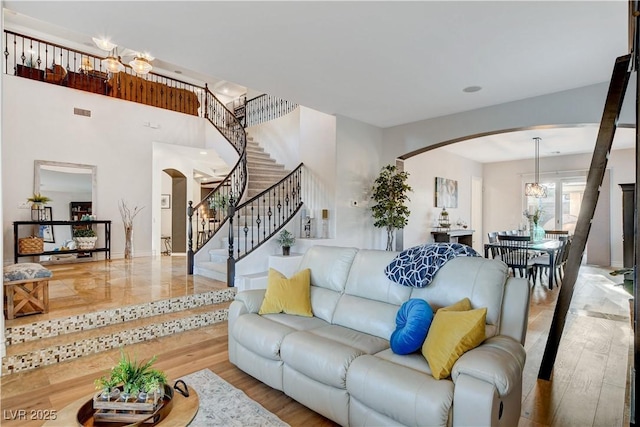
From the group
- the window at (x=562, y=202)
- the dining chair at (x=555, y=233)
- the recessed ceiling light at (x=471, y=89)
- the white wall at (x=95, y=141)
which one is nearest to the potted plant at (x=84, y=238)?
the white wall at (x=95, y=141)

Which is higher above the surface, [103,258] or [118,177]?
[118,177]

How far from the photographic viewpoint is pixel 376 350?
2.26 metres

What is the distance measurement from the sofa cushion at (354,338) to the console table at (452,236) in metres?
6.26

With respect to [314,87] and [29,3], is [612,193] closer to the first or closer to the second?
[314,87]

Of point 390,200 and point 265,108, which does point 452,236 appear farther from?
point 265,108

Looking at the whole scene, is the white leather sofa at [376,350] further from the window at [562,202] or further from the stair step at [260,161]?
the window at [562,202]

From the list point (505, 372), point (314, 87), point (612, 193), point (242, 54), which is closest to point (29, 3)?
Answer: point (242, 54)

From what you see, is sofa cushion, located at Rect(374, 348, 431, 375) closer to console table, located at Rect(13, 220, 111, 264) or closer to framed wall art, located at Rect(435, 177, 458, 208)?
console table, located at Rect(13, 220, 111, 264)

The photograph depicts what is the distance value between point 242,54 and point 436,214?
6658 millimetres

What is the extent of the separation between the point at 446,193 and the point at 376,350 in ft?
25.1

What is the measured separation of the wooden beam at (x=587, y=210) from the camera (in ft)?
8.71

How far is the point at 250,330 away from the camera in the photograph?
2707 millimetres

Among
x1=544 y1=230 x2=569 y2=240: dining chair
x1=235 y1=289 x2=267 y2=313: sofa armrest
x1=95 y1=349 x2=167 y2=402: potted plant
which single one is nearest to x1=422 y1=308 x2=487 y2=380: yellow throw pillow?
x1=95 y1=349 x2=167 y2=402: potted plant

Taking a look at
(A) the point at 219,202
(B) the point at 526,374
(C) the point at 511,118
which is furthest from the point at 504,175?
(B) the point at 526,374
